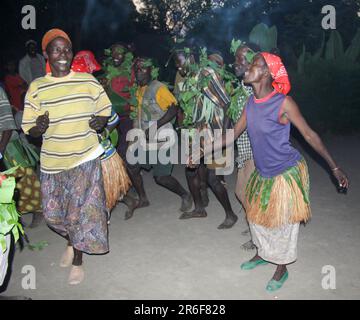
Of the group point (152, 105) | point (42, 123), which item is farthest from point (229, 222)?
point (42, 123)

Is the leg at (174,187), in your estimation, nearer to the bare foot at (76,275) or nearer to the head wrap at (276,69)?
the bare foot at (76,275)

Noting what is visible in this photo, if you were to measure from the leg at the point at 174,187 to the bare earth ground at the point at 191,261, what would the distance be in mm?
169

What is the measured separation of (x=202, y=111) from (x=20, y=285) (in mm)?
2526

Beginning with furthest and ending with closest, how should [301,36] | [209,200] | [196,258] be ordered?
[301,36] → [209,200] → [196,258]

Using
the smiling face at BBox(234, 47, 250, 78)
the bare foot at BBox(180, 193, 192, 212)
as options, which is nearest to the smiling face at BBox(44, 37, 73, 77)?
the smiling face at BBox(234, 47, 250, 78)

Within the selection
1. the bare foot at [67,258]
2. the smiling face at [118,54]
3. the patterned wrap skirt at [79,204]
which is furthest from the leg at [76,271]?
the smiling face at [118,54]

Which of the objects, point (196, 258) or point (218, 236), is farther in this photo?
point (218, 236)

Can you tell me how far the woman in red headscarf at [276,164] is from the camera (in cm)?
338

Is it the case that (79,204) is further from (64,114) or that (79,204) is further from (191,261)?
(191,261)

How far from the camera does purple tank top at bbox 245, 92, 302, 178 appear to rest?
3.38 m

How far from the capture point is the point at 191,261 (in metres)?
4.23

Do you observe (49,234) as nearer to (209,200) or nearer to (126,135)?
(126,135)

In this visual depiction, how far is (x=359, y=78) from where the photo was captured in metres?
10.8

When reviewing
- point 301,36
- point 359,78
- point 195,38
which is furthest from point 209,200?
point 195,38
